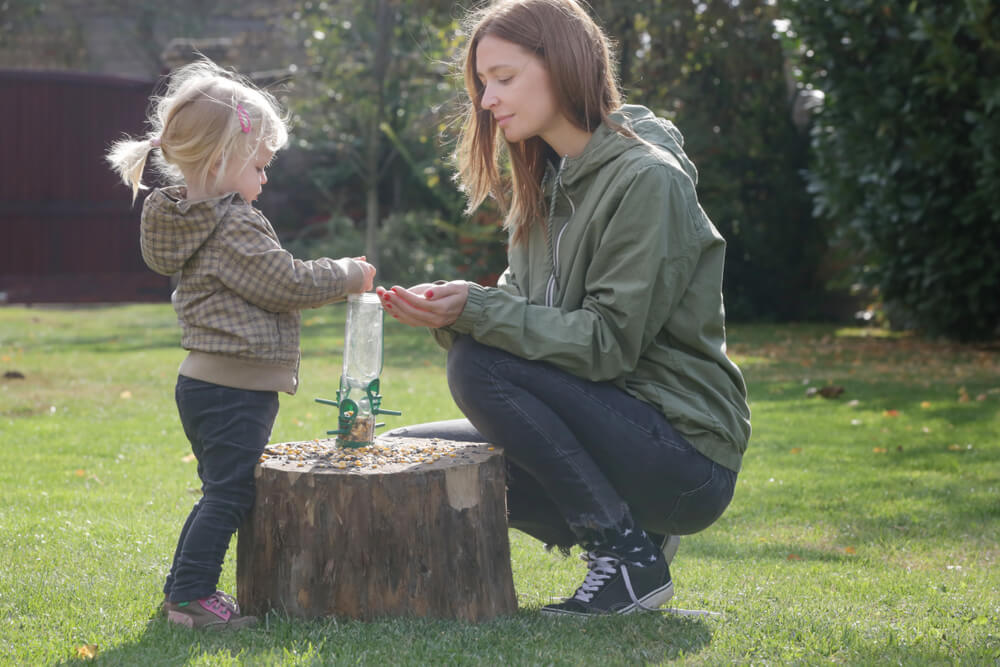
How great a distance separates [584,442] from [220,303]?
1.03 meters

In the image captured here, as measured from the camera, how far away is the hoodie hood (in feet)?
9.84

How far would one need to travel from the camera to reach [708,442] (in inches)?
118

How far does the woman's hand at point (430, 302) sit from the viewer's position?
2.84 m

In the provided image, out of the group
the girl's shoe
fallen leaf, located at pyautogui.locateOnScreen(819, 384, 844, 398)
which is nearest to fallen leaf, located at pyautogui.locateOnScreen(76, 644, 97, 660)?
the girl's shoe

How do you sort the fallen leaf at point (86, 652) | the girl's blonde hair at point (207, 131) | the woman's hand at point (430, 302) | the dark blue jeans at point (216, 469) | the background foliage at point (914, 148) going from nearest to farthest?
the fallen leaf at point (86, 652), the woman's hand at point (430, 302), the dark blue jeans at point (216, 469), the girl's blonde hair at point (207, 131), the background foliage at point (914, 148)

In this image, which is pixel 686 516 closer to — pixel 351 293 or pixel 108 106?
pixel 351 293

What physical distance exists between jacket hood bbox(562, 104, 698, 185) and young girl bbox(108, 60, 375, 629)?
0.70 meters

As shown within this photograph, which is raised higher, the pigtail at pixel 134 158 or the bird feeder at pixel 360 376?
the pigtail at pixel 134 158

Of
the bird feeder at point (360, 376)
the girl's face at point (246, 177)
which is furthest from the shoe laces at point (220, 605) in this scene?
the girl's face at point (246, 177)

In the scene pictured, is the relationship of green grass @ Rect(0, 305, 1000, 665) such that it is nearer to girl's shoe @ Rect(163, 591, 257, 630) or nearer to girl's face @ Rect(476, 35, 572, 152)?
girl's shoe @ Rect(163, 591, 257, 630)

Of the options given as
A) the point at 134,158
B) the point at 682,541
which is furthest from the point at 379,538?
the point at 682,541

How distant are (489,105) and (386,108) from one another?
12602mm

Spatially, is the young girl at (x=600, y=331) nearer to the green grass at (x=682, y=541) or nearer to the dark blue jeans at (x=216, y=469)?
the green grass at (x=682, y=541)

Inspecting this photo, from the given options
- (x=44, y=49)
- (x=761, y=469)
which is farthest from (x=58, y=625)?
(x=44, y=49)
